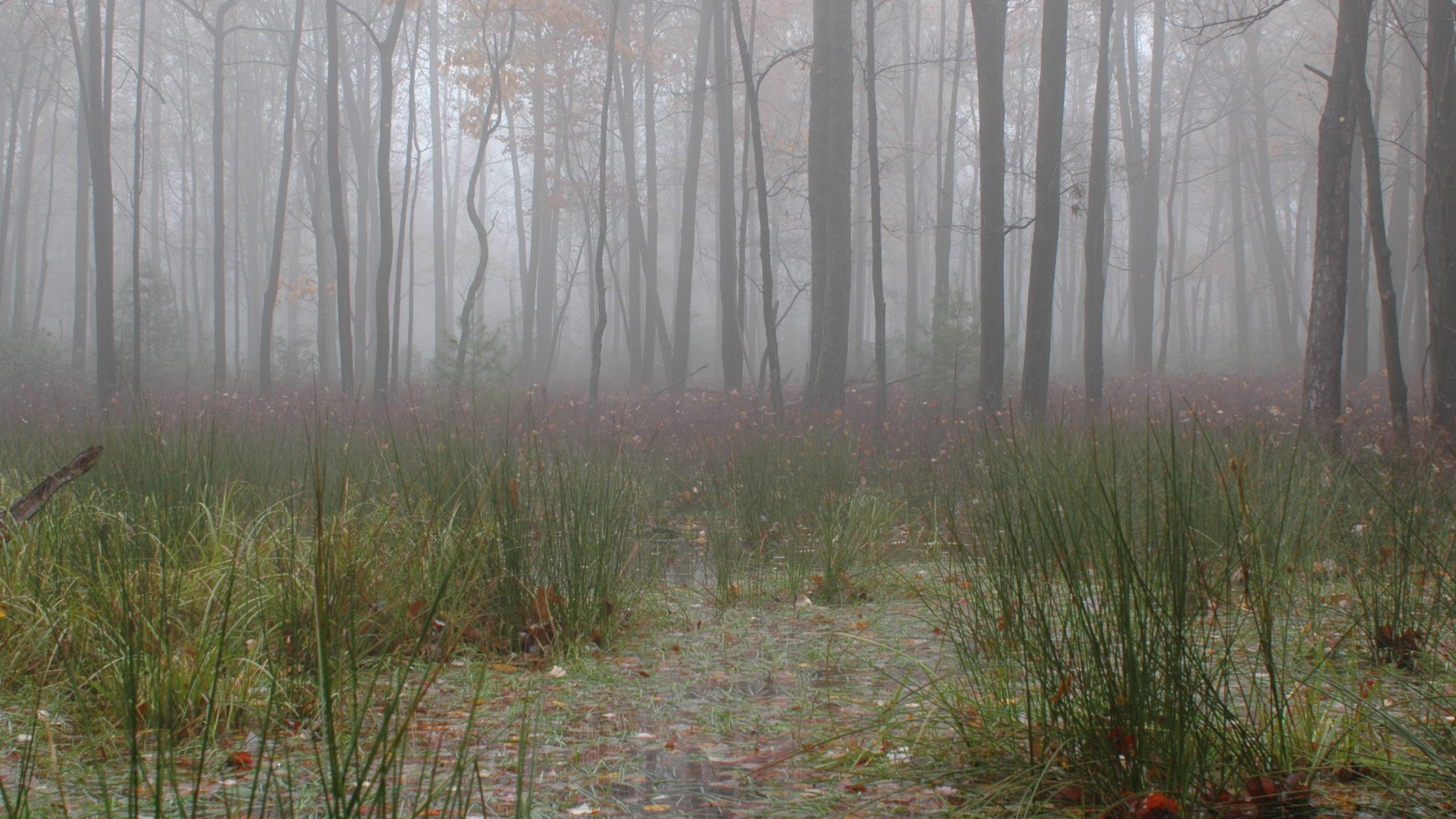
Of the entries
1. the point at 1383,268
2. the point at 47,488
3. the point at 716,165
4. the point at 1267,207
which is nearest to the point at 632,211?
the point at 716,165

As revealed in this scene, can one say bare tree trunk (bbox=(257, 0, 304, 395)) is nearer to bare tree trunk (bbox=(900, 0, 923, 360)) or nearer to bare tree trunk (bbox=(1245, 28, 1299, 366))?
bare tree trunk (bbox=(900, 0, 923, 360))

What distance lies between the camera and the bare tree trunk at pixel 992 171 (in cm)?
1073

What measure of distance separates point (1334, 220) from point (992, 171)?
14.7ft

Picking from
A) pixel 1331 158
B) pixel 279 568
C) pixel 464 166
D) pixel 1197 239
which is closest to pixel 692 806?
pixel 279 568

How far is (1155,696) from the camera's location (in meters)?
1.65

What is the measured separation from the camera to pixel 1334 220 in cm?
699

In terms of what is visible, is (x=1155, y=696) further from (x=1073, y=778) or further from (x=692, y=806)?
(x=692, y=806)

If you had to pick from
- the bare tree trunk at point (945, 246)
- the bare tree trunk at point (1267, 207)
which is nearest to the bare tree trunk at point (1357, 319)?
the bare tree trunk at point (1267, 207)

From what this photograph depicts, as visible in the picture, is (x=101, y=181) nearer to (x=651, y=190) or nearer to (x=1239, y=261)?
(x=651, y=190)

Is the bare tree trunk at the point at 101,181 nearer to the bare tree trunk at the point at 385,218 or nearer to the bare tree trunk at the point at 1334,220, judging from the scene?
the bare tree trunk at the point at 385,218

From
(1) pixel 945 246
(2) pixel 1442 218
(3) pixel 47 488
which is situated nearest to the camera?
(3) pixel 47 488

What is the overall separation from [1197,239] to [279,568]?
54.8 metres

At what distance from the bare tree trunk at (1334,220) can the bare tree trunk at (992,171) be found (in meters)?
3.73

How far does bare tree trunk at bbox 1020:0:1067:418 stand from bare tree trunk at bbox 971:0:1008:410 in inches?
16.8
